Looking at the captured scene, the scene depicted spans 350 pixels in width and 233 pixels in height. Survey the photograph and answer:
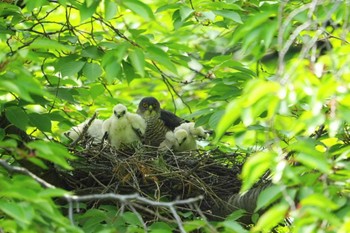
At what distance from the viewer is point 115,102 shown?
7418mm

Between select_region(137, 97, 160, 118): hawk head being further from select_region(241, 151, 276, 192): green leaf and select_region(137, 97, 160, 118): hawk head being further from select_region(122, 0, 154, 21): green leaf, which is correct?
select_region(241, 151, 276, 192): green leaf

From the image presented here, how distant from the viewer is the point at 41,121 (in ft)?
18.5

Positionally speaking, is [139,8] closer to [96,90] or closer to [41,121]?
[41,121]

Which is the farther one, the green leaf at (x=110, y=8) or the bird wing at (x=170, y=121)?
the bird wing at (x=170, y=121)

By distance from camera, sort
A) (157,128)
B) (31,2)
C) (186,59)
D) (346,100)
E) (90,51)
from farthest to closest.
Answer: (157,128)
(186,59)
(90,51)
(31,2)
(346,100)

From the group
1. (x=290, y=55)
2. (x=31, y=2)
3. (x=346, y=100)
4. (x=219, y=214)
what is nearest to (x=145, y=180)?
(x=219, y=214)

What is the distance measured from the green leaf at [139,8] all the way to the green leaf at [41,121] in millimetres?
1410

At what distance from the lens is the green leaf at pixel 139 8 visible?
14.4 feet

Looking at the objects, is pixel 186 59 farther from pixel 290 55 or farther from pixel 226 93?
pixel 290 55

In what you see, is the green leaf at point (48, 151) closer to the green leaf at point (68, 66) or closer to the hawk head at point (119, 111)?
the green leaf at point (68, 66)

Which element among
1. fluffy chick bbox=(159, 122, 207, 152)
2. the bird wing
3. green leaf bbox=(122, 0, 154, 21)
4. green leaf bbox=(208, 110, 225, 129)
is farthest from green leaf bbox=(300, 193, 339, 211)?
the bird wing

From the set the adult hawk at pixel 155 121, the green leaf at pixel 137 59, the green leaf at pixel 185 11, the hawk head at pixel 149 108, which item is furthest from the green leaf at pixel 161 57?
the hawk head at pixel 149 108

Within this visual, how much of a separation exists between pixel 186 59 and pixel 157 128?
4.24 feet

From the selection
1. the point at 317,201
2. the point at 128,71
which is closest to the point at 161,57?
the point at 128,71
